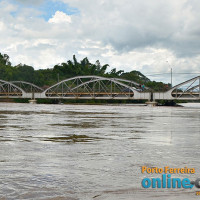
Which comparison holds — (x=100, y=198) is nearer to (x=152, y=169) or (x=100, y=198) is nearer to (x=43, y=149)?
(x=152, y=169)

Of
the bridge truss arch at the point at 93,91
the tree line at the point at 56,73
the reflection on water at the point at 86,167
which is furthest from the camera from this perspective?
the tree line at the point at 56,73

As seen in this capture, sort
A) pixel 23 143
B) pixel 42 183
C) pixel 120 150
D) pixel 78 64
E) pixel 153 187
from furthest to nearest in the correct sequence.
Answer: pixel 78 64
pixel 23 143
pixel 120 150
pixel 42 183
pixel 153 187

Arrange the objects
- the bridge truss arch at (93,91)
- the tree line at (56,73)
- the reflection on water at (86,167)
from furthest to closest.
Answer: the tree line at (56,73), the bridge truss arch at (93,91), the reflection on water at (86,167)

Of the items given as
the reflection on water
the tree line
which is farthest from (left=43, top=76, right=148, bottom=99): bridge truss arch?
the reflection on water

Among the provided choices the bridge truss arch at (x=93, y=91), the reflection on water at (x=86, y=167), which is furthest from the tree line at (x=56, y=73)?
the reflection on water at (x=86, y=167)

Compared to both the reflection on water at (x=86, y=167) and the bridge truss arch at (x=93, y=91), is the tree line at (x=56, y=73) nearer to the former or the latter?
the bridge truss arch at (x=93, y=91)

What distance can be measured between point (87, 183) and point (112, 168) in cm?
139

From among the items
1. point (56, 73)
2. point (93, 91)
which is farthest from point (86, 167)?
point (56, 73)

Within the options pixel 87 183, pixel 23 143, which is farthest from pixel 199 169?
pixel 23 143

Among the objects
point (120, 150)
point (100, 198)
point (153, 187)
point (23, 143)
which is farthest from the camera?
point (23, 143)

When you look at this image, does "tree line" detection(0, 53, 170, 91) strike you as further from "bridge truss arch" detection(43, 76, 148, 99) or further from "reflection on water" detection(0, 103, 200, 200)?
"reflection on water" detection(0, 103, 200, 200)

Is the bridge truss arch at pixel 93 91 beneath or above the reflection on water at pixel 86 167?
above

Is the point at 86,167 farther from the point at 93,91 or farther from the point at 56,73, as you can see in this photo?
the point at 56,73

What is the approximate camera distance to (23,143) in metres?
11.9
